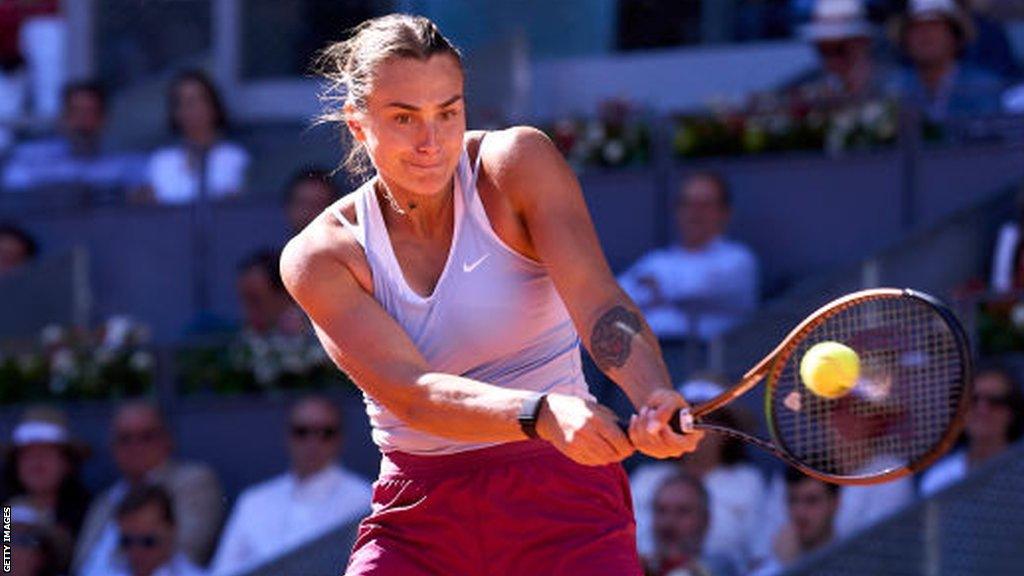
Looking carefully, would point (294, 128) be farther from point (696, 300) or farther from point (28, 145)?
point (696, 300)

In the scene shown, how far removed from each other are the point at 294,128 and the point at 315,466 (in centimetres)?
337

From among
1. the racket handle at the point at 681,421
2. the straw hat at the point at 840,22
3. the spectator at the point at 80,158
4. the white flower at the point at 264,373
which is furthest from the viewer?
the spectator at the point at 80,158

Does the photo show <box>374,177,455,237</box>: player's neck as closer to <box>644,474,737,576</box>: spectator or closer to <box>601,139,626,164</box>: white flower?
<box>644,474,737,576</box>: spectator

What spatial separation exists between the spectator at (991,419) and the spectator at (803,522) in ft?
1.21

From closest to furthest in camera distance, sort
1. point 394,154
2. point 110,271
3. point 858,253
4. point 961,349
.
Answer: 1. point 961,349
2. point 394,154
3. point 858,253
4. point 110,271

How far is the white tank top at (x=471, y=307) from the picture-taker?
4.60 m

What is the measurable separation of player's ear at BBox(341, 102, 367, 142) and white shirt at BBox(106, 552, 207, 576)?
162 inches

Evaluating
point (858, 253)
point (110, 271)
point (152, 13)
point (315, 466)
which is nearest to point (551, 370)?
point (315, 466)

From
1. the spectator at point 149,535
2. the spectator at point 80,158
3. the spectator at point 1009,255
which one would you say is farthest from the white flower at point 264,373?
the spectator at point 1009,255

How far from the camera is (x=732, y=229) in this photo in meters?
9.48

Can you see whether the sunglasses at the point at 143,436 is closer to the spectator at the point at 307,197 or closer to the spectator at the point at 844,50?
the spectator at the point at 307,197

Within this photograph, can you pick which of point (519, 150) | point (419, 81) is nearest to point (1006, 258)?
point (519, 150)

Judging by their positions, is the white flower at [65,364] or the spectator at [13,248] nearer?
the white flower at [65,364]

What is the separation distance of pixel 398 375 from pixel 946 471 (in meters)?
4.08
